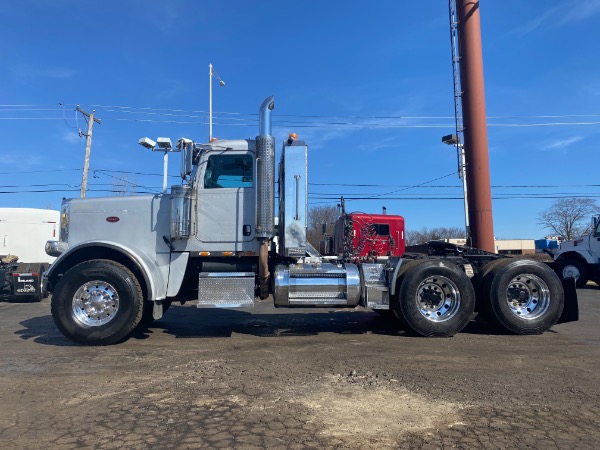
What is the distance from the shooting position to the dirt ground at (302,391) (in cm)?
358

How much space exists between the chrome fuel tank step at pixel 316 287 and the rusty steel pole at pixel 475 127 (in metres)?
7.77

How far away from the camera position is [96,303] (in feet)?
22.6

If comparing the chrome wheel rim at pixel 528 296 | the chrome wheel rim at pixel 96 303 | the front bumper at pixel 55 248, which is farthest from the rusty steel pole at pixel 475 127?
the front bumper at pixel 55 248

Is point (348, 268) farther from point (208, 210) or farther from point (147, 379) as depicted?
point (147, 379)

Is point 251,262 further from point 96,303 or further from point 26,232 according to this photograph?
point 26,232

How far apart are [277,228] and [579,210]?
68.6 m

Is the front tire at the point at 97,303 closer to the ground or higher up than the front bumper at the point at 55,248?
closer to the ground

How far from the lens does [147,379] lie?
5.11 m

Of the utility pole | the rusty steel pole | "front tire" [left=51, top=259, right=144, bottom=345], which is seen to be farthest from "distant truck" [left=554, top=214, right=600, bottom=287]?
the utility pole

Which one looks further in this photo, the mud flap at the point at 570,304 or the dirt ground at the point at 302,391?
the mud flap at the point at 570,304

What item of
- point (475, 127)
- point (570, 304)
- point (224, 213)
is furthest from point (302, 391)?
point (475, 127)

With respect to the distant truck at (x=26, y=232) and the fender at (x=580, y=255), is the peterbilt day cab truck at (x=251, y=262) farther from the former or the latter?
the distant truck at (x=26, y=232)

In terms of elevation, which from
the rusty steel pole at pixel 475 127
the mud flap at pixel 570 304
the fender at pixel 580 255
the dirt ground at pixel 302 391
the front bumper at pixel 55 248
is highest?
the rusty steel pole at pixel 475 127

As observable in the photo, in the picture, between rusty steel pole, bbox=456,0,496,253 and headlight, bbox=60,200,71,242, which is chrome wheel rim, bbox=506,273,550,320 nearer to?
rusty steel pole, bbox=456,0,496,253
